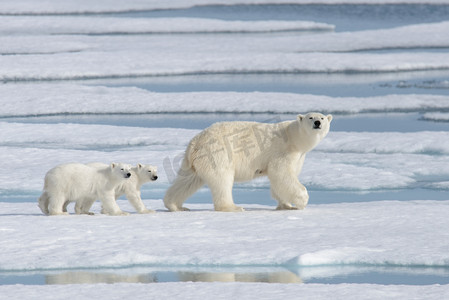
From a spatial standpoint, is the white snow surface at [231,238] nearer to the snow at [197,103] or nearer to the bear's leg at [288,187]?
the bear's leg at [288,187]

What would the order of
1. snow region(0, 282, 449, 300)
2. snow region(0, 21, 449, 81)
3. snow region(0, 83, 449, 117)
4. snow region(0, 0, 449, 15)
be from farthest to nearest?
snow region(0, 0, 449, 15)
snow region(0, 21, 449, 81)
snow region(0, 83, 449, 117)
snow region(0, 282, 449, 300)

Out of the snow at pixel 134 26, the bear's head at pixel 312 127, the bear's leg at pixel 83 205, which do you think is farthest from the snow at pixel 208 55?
the bear's head at pixel 312 127

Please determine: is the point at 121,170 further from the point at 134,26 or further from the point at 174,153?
the point at 134,26

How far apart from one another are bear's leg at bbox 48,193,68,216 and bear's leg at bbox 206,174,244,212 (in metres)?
1.02

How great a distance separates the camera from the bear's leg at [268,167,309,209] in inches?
226

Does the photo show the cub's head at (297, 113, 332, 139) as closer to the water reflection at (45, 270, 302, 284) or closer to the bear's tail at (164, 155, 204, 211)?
the bear's tail at (164, 155, 204, 211)

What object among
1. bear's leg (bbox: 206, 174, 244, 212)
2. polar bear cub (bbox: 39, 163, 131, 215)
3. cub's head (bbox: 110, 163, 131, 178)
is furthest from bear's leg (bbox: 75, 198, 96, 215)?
bear's leg (bbox: 206, 174, 244, 212)

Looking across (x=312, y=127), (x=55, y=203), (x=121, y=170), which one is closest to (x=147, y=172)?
(x=121, y=170)

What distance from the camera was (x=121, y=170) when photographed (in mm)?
5512

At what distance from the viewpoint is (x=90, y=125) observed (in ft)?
34.0

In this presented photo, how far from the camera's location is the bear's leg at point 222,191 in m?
5.69

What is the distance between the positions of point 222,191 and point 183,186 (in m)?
0.33

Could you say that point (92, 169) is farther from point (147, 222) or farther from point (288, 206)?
point (288, 206)

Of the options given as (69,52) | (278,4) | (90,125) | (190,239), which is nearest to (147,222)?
(190,239)
